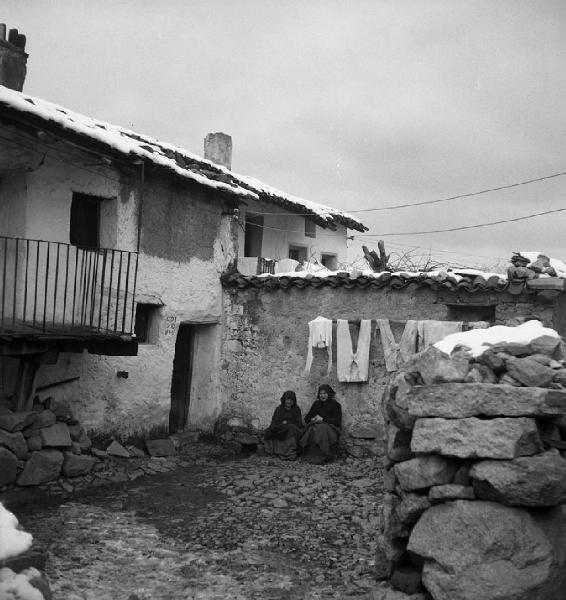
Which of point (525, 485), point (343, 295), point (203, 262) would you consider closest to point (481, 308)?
Result: point (343, 295)

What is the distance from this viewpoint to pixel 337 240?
18438 mm

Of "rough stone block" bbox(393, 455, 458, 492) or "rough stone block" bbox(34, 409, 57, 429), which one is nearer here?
"rough stone block" bbox(393, 455, 458, 492)

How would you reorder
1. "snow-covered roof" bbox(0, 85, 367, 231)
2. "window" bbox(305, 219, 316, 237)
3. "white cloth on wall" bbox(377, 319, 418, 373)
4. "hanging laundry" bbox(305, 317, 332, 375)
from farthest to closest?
"window" bbox(305, 219, 316, 237) → "hanging laundry" bbox(305, 317, 332, 375) → "white cloth on wall" bbox(377, 319, 418, 373) → "snow-covered roof" bbox(0, 85, 367, 231)

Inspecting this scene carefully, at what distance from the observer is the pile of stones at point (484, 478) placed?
3.94 meters

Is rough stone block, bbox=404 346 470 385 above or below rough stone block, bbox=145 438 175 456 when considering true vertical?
above

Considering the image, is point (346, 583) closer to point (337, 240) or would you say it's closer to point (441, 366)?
point (441, 366)

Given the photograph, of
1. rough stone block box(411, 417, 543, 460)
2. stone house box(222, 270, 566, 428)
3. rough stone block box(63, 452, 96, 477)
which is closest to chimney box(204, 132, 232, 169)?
stone house box(222, 270, 566, 428)

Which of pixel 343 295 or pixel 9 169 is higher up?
pixel 9 169

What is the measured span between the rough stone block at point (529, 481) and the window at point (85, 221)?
712cm

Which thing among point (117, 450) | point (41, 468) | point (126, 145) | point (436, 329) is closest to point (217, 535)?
point (41, 468)

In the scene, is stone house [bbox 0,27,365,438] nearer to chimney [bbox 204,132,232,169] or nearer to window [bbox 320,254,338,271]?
chimney [bbox 204,132,232,169]

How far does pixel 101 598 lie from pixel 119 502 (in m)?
2.72

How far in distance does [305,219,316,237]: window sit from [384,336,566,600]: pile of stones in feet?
41.0

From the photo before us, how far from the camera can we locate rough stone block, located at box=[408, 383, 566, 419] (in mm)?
4094
